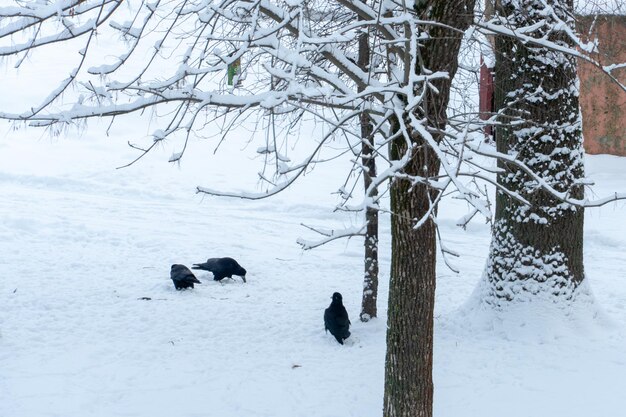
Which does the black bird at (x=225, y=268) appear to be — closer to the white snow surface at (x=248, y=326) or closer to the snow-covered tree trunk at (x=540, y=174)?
the white snow surface at (x=248, y=326)

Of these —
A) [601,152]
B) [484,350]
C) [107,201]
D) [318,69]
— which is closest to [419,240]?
[318,69]

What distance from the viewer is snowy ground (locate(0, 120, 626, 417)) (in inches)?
248

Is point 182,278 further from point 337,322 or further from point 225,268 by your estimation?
point 337,322

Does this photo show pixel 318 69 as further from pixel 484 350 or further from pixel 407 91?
pixel 484 350

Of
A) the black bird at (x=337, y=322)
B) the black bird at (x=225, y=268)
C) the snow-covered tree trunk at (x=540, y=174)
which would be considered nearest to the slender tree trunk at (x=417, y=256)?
the black bird at (x=337, y=322)

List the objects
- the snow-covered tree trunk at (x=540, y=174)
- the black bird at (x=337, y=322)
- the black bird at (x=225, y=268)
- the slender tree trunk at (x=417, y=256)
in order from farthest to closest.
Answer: the black bird at (x=225, y=268), the black bird at (x=337, y=322), the snow-covered tree trunk at (x=540, y=174), the slender tree trunk at (x=417, y=256)

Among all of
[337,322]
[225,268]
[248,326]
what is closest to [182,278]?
[225,268]

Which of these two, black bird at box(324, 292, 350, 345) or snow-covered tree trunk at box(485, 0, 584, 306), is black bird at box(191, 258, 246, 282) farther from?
snow-covered tree trunk at box(485, 0, 584, 306)

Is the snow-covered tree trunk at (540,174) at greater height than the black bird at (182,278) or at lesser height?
greater

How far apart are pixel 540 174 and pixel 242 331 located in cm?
339

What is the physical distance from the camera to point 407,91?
152 inches

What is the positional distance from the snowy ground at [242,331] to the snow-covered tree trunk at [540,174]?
385mm

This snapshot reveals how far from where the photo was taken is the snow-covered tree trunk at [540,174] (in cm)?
704

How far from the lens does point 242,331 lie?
7.91 metres
